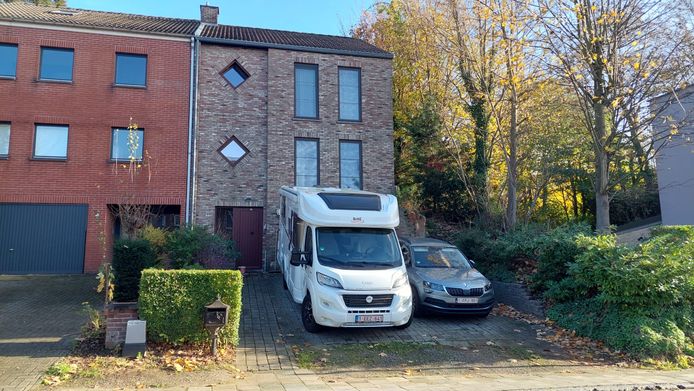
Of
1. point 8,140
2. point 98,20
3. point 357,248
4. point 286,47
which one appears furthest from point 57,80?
point 357,248

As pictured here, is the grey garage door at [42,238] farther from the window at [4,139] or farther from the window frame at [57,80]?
the window frame at [57,80]

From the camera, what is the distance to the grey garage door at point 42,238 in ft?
47.6

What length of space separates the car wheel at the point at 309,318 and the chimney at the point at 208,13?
1494 centimetres

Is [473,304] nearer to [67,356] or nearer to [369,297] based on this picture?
[369,297]

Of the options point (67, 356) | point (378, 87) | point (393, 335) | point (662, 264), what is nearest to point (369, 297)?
point (393, 335)

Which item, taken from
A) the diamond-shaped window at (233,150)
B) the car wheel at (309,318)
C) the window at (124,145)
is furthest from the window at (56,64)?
the car wheel at (309,318)

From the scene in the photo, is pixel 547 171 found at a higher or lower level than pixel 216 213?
higher

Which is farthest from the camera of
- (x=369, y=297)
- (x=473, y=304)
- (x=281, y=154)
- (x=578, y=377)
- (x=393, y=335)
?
(x=281, y=154)

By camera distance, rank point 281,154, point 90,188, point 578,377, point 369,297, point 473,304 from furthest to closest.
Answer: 1. point 281,154
2. point 90,188
3. point 473,304
4. point 369,297
5. point 578,377

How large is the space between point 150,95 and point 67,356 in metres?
10.9

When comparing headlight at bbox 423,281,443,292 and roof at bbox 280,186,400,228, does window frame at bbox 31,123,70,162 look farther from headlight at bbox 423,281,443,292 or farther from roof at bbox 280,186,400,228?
headlight at bbox 423,281,443,292

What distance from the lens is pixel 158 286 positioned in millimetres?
7254

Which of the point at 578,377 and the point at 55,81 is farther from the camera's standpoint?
the point at 55,81

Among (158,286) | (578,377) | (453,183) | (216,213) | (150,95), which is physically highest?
(150,95)
